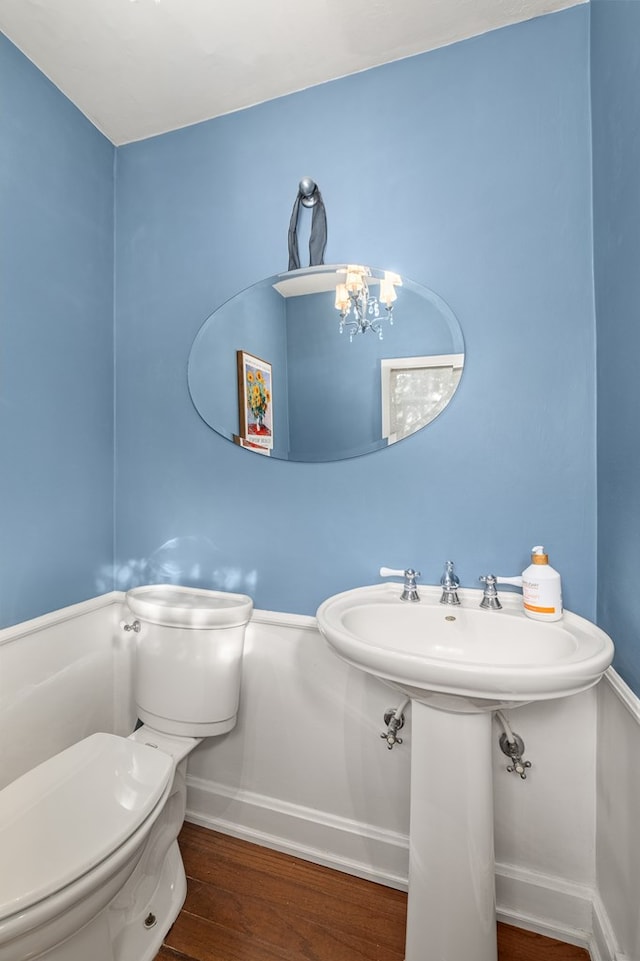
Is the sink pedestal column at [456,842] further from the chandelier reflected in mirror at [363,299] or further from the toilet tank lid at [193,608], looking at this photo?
the chandelier reflected in mirror at [363,299]

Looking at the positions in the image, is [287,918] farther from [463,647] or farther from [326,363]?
[326,363]

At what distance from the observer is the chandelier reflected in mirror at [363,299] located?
1.30m

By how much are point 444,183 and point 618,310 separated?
623mm

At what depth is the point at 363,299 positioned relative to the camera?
1329mm

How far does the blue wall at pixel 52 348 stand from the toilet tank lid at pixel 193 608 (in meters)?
0.29

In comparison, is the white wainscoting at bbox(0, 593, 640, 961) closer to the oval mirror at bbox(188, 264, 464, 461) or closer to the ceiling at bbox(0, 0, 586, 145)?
the oval mirror at bbox(188, 264, 464, 461)

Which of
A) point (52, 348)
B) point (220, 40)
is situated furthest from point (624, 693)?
point (220, 40)

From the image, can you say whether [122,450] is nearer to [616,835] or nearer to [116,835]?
[116,835]

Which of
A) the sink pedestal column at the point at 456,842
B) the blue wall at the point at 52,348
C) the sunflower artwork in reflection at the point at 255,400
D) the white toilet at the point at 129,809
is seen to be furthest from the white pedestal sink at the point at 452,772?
the blue wall at the point at 52,348

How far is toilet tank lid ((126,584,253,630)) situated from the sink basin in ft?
1.09

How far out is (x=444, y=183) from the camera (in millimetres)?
1265

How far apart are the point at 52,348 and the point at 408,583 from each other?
1.33m

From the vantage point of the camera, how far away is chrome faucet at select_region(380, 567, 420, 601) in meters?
1.21

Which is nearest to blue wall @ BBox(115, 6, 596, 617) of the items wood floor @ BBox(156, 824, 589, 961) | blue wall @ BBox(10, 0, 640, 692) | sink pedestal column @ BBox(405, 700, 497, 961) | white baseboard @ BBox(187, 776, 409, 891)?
blue wall @ BBox(10, 0, 640, 692)
